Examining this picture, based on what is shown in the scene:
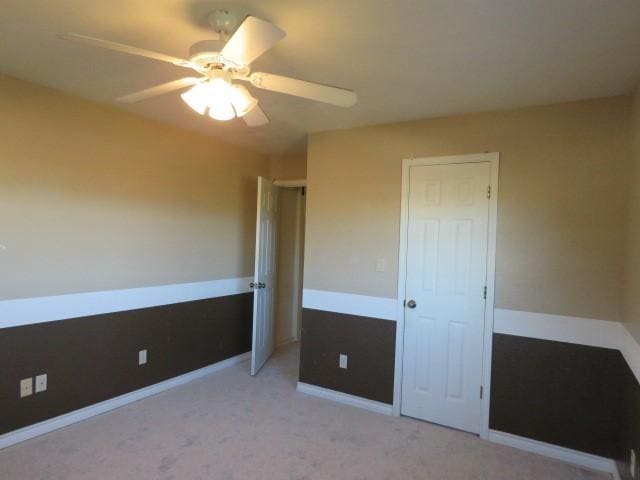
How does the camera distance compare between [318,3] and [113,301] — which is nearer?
[318,3]

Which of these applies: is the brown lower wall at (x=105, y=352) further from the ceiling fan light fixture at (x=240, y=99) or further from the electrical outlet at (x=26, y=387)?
the ceiling fan light fixture at (x=240, y=99)

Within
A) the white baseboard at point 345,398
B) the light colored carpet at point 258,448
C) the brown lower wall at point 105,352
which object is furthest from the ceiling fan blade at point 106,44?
the white baseboard at point 345,398

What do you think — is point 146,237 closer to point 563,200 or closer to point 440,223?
point 440,223

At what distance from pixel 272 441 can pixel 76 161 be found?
2.39 metres

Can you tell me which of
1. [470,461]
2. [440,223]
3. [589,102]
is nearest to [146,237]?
[440,223]

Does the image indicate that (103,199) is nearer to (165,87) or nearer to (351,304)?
(165,87)

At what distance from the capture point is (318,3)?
1537mm

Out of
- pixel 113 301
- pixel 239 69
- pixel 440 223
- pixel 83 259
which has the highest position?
pixel 239 69

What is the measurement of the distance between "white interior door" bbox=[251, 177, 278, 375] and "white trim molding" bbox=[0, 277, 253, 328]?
15.2 inches

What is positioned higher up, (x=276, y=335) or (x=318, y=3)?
(x=318, y=3)

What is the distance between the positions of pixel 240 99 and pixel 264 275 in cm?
255

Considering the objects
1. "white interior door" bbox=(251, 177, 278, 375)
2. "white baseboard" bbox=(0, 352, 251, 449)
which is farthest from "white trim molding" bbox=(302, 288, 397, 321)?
"white baseboard" bbox=(0, 352, 251, 449)

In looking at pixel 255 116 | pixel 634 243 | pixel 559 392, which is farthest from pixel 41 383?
pixel 634 243

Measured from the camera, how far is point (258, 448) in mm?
2551
